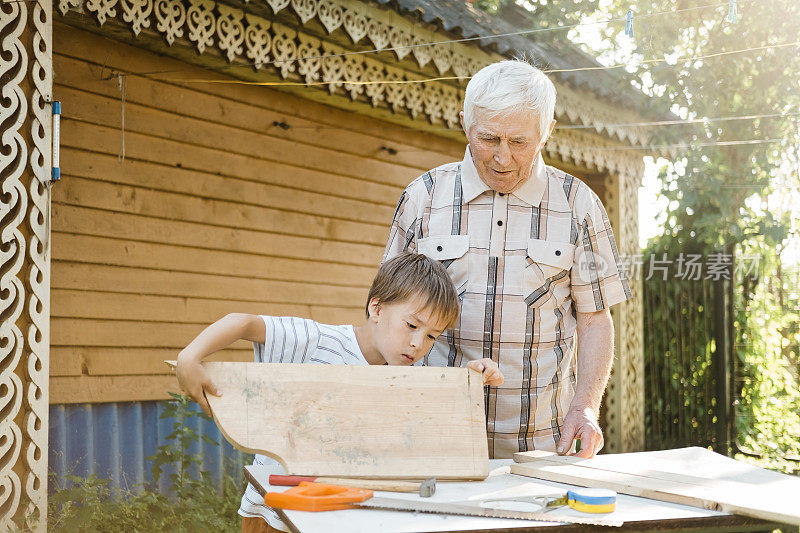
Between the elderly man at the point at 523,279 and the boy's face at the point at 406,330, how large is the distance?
1.15ft

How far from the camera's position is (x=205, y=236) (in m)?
5.53

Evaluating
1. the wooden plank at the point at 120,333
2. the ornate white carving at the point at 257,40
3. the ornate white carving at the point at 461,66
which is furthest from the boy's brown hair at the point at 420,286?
the ornate white carving at the point at 461,66

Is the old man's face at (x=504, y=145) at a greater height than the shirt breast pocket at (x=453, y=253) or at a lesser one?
greater

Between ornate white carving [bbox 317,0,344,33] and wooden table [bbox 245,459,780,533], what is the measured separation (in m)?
3.82

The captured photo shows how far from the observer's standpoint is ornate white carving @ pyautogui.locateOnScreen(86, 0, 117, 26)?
14.1ft

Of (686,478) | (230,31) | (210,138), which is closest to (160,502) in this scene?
(210,138)

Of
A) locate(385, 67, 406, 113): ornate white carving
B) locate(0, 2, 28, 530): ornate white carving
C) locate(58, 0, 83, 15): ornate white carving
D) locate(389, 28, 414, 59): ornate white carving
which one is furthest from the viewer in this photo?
locate(385, 67, 406, 113): ornate white carving

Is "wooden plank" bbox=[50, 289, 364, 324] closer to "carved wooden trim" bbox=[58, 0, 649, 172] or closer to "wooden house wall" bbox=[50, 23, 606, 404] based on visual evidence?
"wooden house wall" bbox=[50, 23, 606, 404]

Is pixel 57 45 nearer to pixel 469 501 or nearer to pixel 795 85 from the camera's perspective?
pixel 469 501

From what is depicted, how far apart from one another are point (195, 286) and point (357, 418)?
3.77 m

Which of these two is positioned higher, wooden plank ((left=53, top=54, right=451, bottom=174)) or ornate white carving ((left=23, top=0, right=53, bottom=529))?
wooden plank ((left=53, top=54, right=451, bottom=174))

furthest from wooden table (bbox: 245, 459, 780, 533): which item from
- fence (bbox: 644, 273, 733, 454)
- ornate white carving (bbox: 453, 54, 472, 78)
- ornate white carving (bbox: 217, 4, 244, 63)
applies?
fence (bbox: 644, 273, 733, 454)

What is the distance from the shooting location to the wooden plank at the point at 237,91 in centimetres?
481

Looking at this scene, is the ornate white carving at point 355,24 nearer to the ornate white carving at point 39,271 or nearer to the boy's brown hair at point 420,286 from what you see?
the ornate white carving at point 39,271
